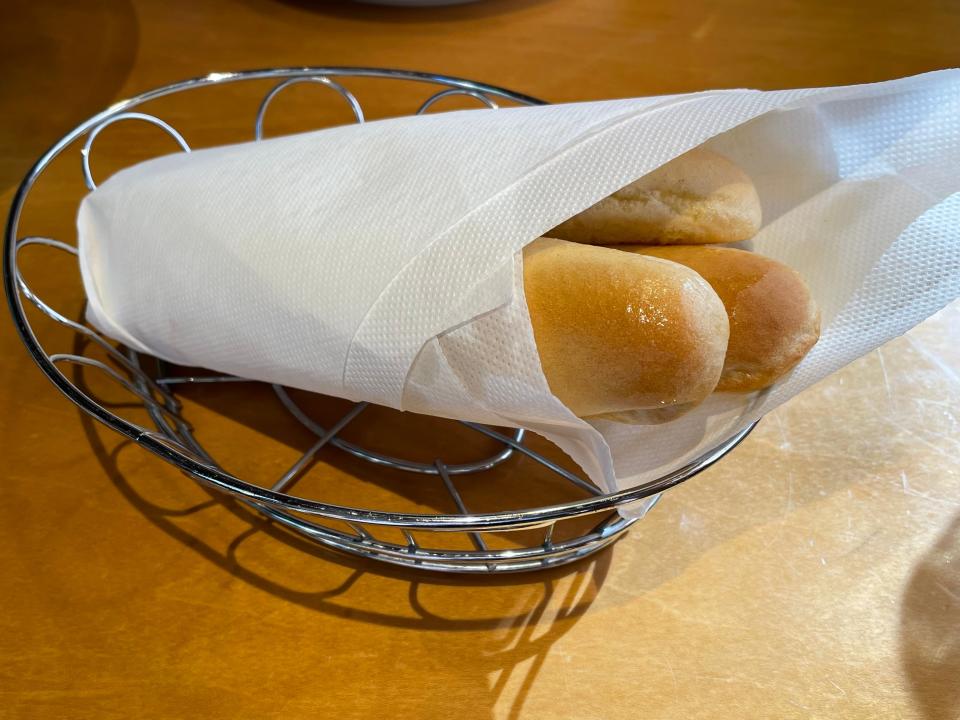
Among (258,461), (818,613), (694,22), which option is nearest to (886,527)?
(818,613)

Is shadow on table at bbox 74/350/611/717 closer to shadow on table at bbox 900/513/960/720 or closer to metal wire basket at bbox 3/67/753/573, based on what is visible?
metal wire basket at bbox 3/67/753/573

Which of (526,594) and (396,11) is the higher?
(396,11)

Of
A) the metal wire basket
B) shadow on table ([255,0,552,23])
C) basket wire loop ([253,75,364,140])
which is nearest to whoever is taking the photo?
the metal wire basket

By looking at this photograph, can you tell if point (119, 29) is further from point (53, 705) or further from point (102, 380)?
point (53, 705)

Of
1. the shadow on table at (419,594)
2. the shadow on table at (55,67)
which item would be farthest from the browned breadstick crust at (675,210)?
the shadow on table at (55,67)

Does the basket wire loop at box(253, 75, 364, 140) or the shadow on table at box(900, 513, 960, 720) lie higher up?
the basket wire loop at box(253, 75, 364, 140)

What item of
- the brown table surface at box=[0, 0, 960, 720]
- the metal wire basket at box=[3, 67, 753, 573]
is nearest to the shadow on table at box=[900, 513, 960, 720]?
the brown table surface at box=[0, 0, 960, 720]

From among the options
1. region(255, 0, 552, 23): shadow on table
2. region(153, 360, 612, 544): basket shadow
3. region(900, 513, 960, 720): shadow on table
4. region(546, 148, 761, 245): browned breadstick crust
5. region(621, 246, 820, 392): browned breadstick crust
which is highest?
region(255, 0, 552, 23): shadow on table

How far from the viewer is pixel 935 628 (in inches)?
12.3

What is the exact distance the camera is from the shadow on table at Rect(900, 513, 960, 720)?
11.6 inches

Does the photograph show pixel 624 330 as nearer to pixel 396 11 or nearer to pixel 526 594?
pixel 526 594

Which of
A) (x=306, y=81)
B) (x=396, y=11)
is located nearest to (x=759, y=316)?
(x=306, y=81)

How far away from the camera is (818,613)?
316mm

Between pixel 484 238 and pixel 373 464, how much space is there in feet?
0.42
